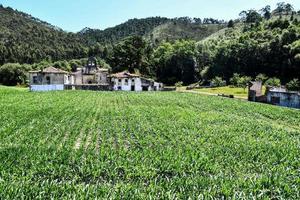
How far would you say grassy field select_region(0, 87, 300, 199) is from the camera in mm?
12555

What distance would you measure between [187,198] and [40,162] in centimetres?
734

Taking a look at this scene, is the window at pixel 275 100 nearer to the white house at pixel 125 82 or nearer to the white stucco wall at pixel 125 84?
the white house at pixel 125 82

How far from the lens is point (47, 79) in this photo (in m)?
92.1

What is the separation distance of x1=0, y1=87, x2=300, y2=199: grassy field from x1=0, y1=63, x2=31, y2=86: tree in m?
97.0

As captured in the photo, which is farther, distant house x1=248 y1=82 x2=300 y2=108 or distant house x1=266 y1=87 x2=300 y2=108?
distant house x1=248 y1=82 x2=300 y2=108

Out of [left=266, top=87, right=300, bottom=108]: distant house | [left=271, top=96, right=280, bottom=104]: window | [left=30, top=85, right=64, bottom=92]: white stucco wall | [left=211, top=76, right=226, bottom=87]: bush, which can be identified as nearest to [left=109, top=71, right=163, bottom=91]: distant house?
[left=30, top=85, right=64, bottom=92]: white stucco wall

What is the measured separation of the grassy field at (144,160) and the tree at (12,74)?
9701 centimetres

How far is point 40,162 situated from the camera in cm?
1633

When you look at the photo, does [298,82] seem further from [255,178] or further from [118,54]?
[255,178]

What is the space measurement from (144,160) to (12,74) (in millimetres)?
115785

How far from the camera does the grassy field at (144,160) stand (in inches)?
494

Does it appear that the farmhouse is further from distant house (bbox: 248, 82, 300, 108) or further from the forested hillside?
the forested hillside

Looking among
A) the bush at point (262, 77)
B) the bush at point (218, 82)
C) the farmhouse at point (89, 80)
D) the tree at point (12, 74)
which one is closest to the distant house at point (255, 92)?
the bush at point (262, 77)

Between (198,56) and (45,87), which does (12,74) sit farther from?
(198,56)
